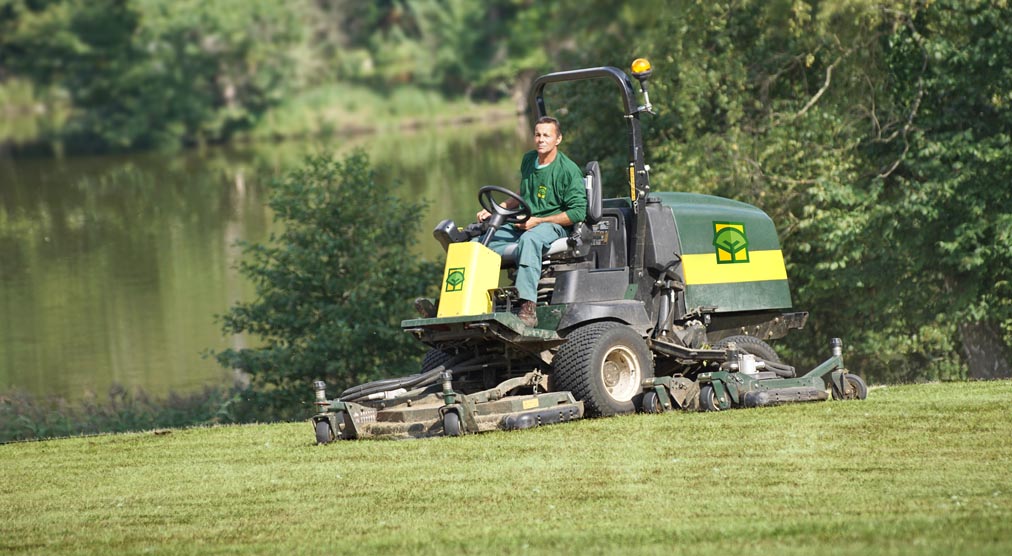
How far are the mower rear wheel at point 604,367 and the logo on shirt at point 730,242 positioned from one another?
1.22 metres

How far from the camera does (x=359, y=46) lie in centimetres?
6066

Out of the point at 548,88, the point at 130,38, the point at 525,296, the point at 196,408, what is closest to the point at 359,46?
the point at 130,38

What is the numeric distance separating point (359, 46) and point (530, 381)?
52450mm

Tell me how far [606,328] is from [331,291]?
8.49 m

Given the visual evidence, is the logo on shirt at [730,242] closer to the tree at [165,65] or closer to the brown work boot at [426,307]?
the brown work boot at [426,307]

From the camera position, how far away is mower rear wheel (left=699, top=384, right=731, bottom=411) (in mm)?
9609

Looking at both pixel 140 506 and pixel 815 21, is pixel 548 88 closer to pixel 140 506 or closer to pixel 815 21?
pixel 815 21

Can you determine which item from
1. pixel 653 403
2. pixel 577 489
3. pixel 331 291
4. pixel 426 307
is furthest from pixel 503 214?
pixel 331 291

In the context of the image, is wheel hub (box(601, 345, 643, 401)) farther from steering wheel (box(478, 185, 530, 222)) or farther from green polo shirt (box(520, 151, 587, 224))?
steering wheel (box(478, 185, 530, 222))

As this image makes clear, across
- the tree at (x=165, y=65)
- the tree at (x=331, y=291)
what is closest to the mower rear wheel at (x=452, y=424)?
the tree at (x=331, y=291)

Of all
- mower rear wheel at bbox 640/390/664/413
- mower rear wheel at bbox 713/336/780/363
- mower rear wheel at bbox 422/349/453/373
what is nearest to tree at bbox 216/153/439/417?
mower rear wheel at bbox 422/349/453/373

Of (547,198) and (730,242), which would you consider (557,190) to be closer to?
(547,198)

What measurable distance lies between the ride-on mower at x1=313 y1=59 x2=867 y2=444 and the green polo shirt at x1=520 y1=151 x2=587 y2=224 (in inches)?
3.1

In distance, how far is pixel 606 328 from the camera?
31.7ft
